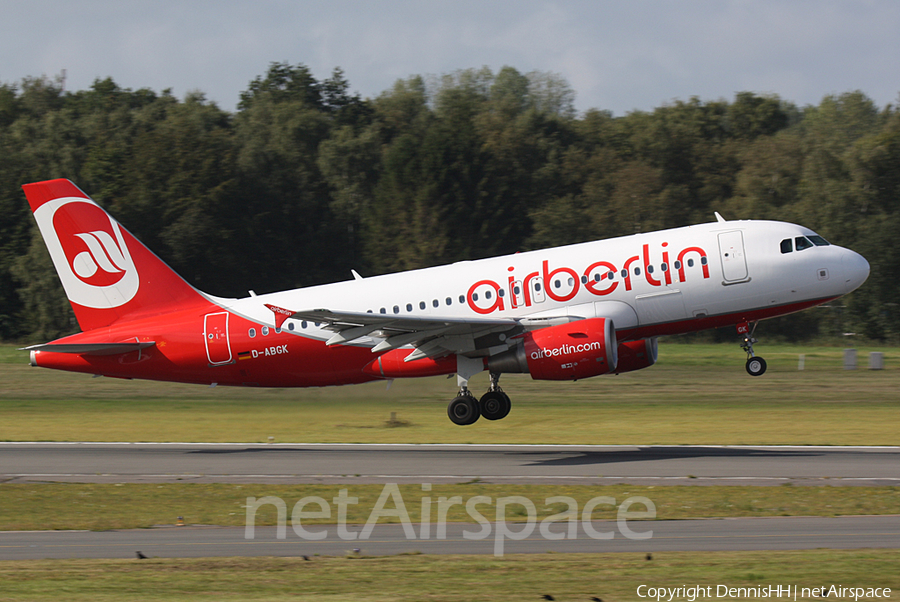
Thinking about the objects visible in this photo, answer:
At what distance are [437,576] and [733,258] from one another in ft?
51.6

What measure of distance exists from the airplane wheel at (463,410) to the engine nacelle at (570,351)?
2.29m

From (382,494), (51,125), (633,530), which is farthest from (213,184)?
(633,530)

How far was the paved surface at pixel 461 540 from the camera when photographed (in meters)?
15.5

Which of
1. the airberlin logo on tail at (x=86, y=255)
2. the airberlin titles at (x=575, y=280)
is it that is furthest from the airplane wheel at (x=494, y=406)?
the airberlin logo on tail at (x=86, y=255)

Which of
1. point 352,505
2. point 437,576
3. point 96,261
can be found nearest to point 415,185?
point 96,261

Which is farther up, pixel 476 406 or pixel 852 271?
pixel 852 271

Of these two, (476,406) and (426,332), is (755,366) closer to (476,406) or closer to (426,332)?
(476,406)

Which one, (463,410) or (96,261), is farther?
(96,261)

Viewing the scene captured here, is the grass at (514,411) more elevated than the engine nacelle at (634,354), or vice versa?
the engine nacelle at (634,354)

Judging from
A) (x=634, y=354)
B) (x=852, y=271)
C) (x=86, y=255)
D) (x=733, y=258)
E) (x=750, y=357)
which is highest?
(x=86, y=255)

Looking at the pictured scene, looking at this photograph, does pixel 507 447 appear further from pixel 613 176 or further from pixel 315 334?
pixel 613 176

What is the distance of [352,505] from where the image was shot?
19453mm

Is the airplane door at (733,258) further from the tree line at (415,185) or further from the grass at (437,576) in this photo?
the tree line at (415,185)

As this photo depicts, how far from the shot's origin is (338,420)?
35.1 metres
